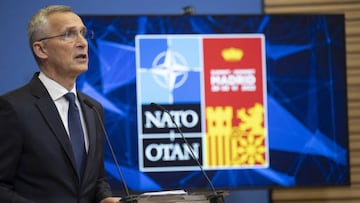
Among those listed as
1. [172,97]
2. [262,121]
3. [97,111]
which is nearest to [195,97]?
[172,97]

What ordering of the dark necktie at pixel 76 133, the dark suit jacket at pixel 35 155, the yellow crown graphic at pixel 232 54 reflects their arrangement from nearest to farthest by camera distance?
the dark suit jacket at pixel 35 155 < the dark necktie at pixel 76 133 < the yellow crown graphic at pixel 232 54

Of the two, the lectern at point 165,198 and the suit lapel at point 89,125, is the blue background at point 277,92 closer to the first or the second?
the suit lapel at point 89,125

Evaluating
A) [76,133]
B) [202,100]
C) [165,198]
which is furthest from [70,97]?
[202,100]

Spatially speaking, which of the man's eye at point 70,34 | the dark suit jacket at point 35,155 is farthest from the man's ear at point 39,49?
the dark suit jacket at point 35,155

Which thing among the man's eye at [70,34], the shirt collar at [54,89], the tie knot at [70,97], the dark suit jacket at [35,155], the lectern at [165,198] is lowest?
the lectern at [165,198]

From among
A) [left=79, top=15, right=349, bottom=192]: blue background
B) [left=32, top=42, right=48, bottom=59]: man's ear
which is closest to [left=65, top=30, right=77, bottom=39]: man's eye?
[left=32, top=42, right=48, bottom=59]: man's ear

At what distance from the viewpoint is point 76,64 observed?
3127 mm

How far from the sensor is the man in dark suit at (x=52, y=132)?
2955mm

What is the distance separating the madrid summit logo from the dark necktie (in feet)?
6.12

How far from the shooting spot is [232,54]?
5113mm

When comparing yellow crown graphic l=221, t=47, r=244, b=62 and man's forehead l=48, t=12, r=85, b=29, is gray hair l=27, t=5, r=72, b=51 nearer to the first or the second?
man's forehead l=48, t=12, r=85, b=29

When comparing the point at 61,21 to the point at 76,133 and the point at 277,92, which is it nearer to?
the point at 76,133

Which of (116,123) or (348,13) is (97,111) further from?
(348,13)

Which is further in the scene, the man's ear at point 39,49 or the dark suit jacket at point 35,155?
the man's ear at point 39,49
